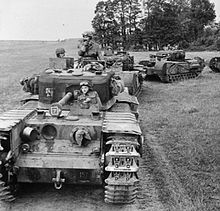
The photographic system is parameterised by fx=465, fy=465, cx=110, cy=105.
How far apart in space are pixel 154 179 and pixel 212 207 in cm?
181

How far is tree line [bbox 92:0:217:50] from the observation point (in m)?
63.4

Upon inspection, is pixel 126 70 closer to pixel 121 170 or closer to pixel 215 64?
pixel 215 64

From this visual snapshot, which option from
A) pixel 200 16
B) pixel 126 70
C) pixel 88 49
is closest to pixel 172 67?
pixel 126 70

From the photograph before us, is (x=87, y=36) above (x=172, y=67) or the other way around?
above

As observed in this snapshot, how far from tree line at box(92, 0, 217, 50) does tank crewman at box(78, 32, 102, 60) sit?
44.3 m

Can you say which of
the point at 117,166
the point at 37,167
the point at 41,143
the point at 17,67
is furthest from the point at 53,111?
the point at 17,67

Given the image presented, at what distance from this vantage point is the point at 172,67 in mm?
26688

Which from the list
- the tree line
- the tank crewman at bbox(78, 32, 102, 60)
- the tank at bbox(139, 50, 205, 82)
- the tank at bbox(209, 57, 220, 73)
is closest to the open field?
the tank crewman at bbox(78, 32, 102, 60)

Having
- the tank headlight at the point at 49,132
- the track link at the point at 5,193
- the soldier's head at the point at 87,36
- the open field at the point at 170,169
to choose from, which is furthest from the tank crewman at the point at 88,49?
the track link at the point at 5,193

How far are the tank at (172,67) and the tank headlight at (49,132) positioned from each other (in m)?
17.7

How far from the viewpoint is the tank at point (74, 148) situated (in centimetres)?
803

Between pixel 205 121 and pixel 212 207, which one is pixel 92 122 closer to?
pixel 212 207

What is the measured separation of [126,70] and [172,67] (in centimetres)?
482

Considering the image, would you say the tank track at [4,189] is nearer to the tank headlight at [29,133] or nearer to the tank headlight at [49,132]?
the tank headlight at [29,133]
